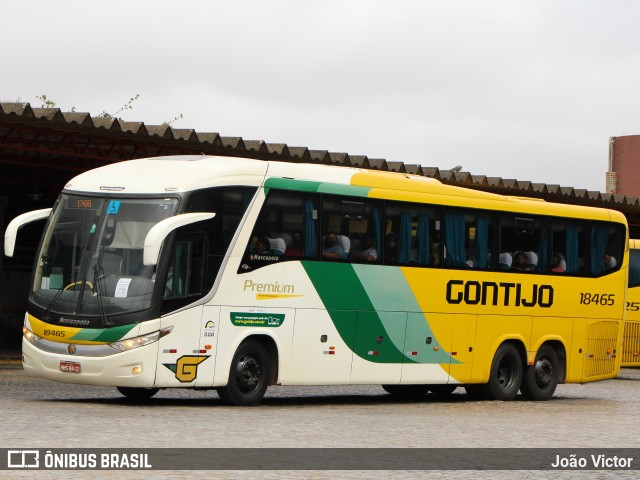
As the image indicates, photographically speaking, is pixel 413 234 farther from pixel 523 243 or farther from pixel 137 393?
pixel 137 393

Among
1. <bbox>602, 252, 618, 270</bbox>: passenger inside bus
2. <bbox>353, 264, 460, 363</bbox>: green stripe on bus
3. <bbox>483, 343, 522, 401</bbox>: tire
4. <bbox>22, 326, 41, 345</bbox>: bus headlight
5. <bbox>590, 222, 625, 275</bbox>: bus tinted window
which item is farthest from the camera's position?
<bbox>602, 252, 618, 270</bbox>: passenger inside bus

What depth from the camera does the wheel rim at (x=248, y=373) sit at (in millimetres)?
19328

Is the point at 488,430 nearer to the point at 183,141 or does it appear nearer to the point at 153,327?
the point at 153,327

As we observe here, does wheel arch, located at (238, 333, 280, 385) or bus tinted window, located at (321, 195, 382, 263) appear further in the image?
bus tinted window, located at (321, 195, 382, 263)

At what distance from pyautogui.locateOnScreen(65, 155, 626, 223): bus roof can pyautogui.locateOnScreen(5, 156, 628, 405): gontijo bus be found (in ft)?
0.10

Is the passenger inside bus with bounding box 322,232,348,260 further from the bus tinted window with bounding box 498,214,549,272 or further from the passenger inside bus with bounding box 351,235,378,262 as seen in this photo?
the bus tinted window with bounding box 498,214,549,272

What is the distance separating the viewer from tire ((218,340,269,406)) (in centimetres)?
1920

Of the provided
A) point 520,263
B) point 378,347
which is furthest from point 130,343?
point 520,263

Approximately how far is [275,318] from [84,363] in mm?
3090

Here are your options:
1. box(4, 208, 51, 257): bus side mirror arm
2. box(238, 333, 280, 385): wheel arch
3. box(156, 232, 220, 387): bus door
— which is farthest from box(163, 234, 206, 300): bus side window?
box(4, 208, 51, 257): bus side mirror arm

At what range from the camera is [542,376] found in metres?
24.7

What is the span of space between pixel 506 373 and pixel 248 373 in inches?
254

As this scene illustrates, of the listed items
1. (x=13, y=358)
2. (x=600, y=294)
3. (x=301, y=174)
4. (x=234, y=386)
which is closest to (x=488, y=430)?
(x=234, y=386)

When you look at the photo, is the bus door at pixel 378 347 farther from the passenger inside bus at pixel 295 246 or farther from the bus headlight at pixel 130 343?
the bus headlight at pixel 130 343
